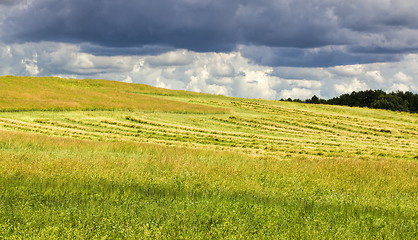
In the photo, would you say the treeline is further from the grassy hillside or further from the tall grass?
the tall grass

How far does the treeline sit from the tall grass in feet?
316

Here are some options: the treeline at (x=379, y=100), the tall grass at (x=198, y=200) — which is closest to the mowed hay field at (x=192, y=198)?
the tall grass at (x=198, y=200)

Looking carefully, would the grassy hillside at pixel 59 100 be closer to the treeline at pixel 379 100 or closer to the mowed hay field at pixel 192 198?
the mowed hay field at pixel 192 198

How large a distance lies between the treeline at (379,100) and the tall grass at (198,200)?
9627cm

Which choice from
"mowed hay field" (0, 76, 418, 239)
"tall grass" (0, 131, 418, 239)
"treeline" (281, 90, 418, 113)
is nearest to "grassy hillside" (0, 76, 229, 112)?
"mowed hay field" (0, 76, 418, 239)

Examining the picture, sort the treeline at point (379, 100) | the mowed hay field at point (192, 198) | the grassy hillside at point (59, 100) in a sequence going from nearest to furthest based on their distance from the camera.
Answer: the mowed hay field at point (192, 198), the grassy hillside at point (59, 100), the treeline at point (379, 100)

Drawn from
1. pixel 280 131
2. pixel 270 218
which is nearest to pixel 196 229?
pixel 270 218

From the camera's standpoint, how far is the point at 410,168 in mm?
12133

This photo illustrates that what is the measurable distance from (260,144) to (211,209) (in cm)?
1510

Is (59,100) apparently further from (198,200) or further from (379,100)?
(379,100)

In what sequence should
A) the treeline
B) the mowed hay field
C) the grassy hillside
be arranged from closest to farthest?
the mowed hay field → the grassy hillside → the treeline

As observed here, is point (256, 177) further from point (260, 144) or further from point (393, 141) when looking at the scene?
point (393, 141)

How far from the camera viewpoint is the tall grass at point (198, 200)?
5.72 m

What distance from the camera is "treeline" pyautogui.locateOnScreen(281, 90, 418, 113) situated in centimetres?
9500
